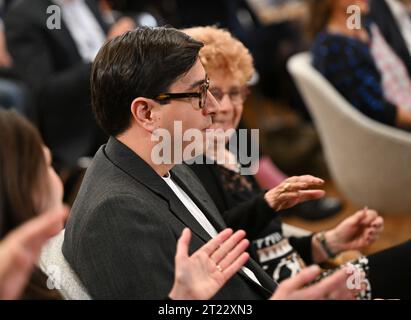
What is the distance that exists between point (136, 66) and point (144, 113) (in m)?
0.09

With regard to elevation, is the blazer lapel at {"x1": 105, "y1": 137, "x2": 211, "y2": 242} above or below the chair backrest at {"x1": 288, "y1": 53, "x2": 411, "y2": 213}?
above

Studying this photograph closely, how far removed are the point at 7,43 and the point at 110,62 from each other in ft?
6.61

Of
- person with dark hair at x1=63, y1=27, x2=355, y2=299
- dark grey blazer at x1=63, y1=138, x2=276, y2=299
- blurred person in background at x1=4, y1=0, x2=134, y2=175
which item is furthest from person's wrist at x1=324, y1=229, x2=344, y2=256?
blurred person in background at x1=4, y1=0, x2=134, y2=175

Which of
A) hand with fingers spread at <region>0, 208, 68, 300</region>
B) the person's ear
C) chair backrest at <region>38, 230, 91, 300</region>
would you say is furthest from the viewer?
the person's ear

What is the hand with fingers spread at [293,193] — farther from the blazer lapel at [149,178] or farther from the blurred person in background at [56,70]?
the blurred person in background at [56,70]

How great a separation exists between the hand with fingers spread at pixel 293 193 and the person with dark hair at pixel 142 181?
0.62ft

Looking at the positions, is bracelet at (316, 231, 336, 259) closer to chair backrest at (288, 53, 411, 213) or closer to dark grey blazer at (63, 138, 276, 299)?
dark grey blazer at (63, 138, 276, 299)

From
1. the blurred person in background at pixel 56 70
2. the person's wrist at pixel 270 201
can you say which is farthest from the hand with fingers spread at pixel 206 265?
the blurred person in background at pixel 56 70

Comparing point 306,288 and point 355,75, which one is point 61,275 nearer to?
point 306,288

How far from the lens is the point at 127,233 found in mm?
1205

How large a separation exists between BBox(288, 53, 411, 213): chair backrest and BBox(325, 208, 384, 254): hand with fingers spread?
0.76 m

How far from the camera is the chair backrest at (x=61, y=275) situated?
122 cm

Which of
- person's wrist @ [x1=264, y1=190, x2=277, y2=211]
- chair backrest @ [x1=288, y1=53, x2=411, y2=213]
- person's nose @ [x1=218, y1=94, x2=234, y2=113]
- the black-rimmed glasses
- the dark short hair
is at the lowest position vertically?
chair backrest @ [x1=288, y1=53, x2=411, y2=213]

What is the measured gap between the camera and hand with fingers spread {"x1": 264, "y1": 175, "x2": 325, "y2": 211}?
1.53 meters
